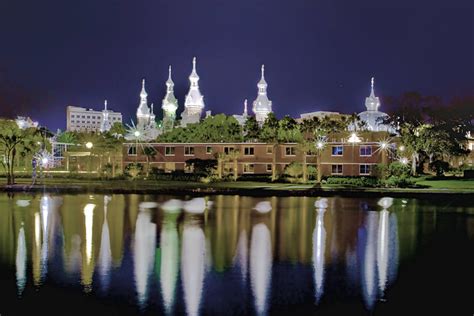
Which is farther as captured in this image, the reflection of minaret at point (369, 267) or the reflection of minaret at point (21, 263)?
the reflection of minaret at point (21, 263)

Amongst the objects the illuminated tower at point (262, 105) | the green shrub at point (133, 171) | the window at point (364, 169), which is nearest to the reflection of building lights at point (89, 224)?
the green shrub at point (133, 171)

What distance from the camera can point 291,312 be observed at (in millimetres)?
12875

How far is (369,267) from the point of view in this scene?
57.7ft

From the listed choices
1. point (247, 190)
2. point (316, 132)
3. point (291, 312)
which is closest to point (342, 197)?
point (247, 190)

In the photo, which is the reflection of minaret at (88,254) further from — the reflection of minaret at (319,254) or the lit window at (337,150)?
the lit window at (337,150)

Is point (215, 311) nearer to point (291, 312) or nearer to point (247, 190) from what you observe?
point (291, 312)

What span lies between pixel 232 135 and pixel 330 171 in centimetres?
1297

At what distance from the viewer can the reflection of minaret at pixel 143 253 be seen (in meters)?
14.7

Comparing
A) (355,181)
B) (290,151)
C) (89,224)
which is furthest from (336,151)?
(89,224)

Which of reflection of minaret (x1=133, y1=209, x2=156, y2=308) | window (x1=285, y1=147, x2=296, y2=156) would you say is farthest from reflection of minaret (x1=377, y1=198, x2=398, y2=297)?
window (x1=285, y1=147, x2=296, y2=156)

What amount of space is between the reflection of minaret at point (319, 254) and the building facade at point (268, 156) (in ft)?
105

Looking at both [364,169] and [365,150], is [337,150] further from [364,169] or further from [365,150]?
[364,169]

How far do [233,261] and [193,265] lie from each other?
1276 millimetres

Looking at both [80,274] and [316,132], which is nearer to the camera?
[80,274]
